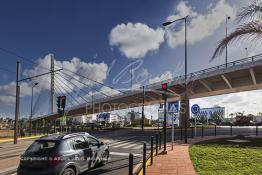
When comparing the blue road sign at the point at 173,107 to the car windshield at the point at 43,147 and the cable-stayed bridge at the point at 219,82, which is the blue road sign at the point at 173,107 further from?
the cable-stayed bridge at the point at 219,82

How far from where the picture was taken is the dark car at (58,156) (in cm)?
859

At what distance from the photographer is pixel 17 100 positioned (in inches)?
1098

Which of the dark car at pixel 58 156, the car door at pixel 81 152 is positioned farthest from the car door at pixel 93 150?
the car door at pixel 81 152

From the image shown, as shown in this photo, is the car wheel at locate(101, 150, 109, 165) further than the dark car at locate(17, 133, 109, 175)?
Yes

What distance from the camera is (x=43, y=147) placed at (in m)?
9.18

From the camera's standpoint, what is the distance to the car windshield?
8.94 m

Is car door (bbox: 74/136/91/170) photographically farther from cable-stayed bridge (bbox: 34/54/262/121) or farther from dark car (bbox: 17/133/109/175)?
cable-stayed bridge (bbox: 34/54/262/121)

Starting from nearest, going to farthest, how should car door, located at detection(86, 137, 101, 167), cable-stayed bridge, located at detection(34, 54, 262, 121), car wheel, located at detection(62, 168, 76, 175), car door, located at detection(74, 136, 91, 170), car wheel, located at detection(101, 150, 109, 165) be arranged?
car wheel, located at detection(62, 168, 76, 175) < car door, located at detection(74, 136, 91, 170) < car door, located at detection(86, 137, 101, 167) < car wheel, located at detection(101, 150, 109, 165) < cable-stayed bridge, located at detection(34, 54, 262, 121)

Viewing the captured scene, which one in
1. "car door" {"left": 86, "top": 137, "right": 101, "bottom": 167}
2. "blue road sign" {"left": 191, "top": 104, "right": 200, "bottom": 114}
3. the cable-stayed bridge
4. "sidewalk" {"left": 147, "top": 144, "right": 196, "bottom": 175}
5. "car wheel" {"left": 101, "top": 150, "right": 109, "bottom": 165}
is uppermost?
the cable-stayed bridge

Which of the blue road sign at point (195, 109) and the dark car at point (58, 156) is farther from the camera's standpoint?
the blue road sign at point (195, 109)

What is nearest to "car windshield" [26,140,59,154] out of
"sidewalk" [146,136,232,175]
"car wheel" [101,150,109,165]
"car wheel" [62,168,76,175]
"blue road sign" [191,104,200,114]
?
"car wheel" [62,168,76,175]

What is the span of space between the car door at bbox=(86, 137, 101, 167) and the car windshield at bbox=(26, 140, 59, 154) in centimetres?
183

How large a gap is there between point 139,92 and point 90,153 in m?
44.7

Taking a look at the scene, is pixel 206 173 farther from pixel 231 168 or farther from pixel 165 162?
pixel 165 162
